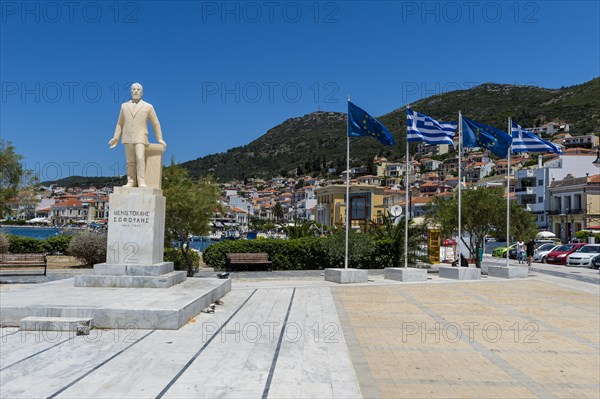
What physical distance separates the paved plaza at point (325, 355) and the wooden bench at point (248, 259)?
9.64 meters

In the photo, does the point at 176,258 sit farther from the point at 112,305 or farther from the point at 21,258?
the point at 112,305

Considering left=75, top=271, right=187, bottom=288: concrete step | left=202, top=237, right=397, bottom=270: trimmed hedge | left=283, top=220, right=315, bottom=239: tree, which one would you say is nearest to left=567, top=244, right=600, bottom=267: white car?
left=202, top=237, right=397, bottom=270: trimmed hedge

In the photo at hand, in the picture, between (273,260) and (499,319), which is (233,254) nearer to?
(273,260)

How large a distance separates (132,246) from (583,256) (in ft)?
89.6

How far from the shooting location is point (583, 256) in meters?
31.7

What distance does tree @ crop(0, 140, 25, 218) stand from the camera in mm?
19219

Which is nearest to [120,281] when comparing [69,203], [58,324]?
[58,324]

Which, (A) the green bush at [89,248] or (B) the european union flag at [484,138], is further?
(A) the green bush at [89,248]

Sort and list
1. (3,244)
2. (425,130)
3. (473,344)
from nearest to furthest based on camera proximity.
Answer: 1. (473,344)
2. (425,130)
3. (3,244)

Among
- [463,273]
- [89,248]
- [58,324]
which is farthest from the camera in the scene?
[89,248]

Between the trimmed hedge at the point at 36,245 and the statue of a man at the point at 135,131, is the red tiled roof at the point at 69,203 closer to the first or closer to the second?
the trimmed hedge at the point at 36,245

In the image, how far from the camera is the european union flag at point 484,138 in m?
22.2

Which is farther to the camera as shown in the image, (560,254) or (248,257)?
(560,254)

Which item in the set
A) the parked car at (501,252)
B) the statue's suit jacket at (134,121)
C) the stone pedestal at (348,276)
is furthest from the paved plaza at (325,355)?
the parked car at (501,252)
